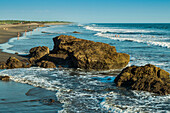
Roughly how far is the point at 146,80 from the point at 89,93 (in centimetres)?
278

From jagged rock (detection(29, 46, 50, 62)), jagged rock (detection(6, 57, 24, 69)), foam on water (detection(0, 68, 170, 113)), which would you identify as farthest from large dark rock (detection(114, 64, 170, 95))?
jagged rock (detection(29, 46, 50, 62))

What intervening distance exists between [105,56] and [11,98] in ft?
26.7

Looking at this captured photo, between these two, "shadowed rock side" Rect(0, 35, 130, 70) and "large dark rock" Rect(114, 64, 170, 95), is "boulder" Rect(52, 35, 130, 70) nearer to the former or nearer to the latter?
"shadowed rock side" Rect(0, 35, 130, 70)

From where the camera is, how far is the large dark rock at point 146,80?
32.3 feet

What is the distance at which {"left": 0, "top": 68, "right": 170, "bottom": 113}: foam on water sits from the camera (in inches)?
315

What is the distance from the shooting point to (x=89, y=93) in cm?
973

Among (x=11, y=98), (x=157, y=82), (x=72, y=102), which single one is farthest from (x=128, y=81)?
(x=11, y=98)

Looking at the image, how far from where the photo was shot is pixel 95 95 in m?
9.43

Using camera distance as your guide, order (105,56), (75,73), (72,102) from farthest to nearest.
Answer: (105,56) < (75,73) < (72,102)

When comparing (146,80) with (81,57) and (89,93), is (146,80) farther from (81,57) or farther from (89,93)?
(81,57)

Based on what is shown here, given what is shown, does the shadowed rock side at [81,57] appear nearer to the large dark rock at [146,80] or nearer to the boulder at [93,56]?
the boulder at [93,56]

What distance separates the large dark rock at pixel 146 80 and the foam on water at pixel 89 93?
42cm

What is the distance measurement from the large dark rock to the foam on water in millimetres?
421

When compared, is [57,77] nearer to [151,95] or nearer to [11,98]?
[11,98]
